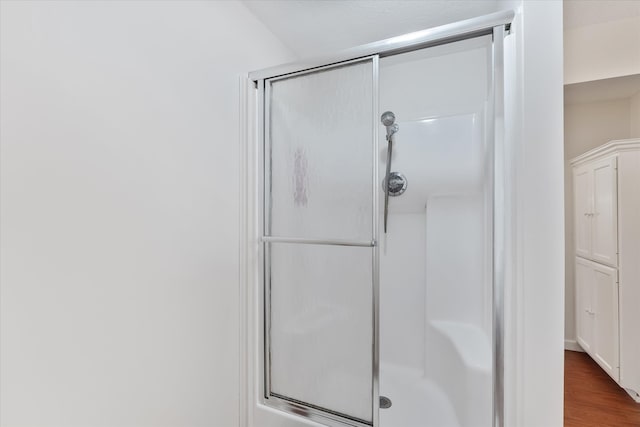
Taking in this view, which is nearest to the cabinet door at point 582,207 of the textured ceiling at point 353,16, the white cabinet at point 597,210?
the white cabinet at point 597,210

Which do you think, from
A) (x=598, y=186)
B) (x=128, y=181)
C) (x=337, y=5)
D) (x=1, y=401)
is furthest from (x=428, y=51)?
(x=1, y=401)

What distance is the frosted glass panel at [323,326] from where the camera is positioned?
1252 mm

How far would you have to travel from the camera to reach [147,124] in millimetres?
1030

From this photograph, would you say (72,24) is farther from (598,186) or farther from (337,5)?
(598,186)

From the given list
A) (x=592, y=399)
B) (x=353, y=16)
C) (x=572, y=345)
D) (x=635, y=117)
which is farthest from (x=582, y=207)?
(x=353, y=16)

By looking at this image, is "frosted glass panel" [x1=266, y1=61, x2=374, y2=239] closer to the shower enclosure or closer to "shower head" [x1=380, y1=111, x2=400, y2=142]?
the shower enclosure

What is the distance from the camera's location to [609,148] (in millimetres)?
936

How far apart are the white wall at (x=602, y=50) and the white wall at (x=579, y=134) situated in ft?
0.32

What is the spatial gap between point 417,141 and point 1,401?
2.00 metres

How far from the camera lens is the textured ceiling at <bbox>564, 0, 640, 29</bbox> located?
3.26 feet

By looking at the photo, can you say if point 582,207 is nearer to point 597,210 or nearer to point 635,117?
point 597,210

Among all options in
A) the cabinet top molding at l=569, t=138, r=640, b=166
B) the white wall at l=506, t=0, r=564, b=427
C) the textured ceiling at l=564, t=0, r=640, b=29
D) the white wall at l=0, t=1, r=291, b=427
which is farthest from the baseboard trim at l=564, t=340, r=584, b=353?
the white wall at l=0, t=1, r=291, b=427

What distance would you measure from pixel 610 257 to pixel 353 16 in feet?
4.71

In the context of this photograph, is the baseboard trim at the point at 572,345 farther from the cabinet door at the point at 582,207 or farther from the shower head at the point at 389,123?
the shower head at the point at 389,123
